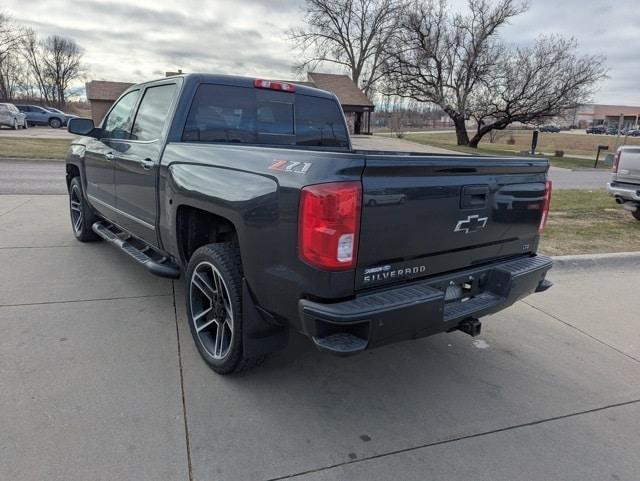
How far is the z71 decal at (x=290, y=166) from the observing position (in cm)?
222

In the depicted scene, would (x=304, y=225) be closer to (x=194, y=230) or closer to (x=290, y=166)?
(x=290, y=166)

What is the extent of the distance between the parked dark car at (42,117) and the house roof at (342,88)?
21379 mm

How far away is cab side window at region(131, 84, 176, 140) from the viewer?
12.2 ft

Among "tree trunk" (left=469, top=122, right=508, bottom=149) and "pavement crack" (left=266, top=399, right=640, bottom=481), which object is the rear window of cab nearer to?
"pavement crack" (left=266, top=399, right=640, bottom=481)

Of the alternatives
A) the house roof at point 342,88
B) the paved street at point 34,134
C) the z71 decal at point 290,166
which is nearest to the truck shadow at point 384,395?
the z71 decal at point 290,166

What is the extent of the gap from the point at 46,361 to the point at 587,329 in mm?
4374

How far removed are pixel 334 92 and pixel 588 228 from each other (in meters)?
33.5

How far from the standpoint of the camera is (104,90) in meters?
36.5

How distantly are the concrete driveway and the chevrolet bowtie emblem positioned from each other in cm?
111

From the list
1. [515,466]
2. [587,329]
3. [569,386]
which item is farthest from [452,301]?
[587,329]

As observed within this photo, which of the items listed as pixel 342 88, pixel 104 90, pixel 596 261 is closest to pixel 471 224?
pixel 596 261

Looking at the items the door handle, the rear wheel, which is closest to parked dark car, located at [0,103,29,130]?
the rear wheel

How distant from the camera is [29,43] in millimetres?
66250

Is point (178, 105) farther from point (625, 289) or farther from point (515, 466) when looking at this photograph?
point (625, 289)
